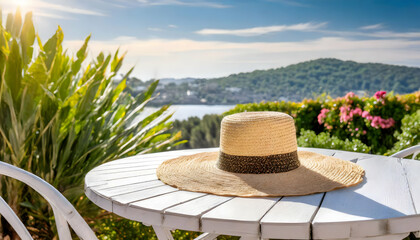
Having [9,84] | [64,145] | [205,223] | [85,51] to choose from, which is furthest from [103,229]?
[205,223]

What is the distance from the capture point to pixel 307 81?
8.76m

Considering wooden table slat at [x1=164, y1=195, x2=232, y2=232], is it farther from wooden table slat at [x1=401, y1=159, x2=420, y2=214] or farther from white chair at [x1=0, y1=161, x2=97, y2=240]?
wooden table slat at [x1=401, y1=159, x2=420, y2=214]

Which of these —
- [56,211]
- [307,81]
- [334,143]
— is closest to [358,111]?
[334,143]

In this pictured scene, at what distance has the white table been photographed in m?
0.90

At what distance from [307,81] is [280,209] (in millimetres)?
8070

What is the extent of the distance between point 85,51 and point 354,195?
2.65 metres

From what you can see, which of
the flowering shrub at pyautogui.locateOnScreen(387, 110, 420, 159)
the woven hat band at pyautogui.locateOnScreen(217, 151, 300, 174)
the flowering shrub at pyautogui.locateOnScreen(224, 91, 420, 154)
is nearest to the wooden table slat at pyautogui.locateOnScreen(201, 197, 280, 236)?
the woven hat band at pyautogui.locateOnScreen(217, 151, 300, 174)

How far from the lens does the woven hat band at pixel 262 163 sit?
1.42 meters

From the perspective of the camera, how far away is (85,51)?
323 cm

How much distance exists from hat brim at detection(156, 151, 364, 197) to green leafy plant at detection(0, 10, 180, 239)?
1.36 metres

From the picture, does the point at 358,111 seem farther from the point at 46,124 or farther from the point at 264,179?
the point at 264,179

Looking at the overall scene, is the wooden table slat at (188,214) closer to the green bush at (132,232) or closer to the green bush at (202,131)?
the green bush at (132,232)

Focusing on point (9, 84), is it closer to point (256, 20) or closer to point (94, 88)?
point (94, 88)

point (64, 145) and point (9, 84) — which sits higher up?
point (9, 84)
